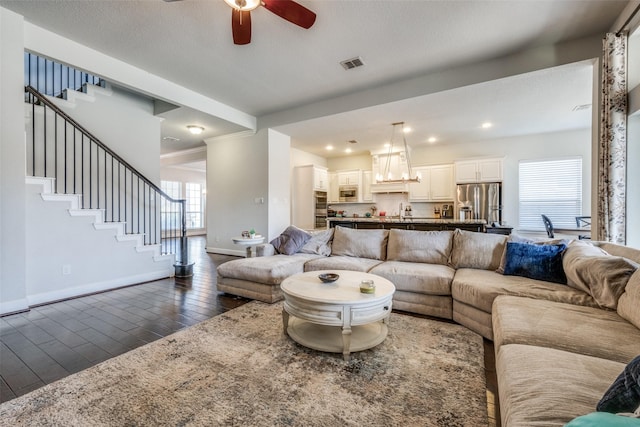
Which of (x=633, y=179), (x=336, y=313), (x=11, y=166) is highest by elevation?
(x=11, y=166)

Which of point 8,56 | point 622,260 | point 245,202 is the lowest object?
point 622,260

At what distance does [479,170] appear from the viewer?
6.77 m

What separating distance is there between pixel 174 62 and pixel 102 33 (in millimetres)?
779

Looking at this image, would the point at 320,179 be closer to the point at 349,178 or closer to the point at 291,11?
the point at 349,178

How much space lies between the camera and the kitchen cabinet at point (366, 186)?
8172 mm

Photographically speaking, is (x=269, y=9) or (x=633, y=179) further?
(x=633, y=179)

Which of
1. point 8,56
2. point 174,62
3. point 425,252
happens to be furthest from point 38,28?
point 425,252

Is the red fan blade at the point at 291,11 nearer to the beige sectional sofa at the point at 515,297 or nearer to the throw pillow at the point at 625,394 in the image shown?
the beige sectional sofa at the point at 515,297

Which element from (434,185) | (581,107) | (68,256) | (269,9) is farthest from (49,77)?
(581,107)

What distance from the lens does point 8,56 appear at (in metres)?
2.83

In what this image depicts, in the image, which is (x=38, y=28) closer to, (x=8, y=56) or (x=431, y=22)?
(x=8, y=56)

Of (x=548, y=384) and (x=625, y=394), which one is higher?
(x=625, y=394)

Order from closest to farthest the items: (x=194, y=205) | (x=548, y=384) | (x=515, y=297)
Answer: (x=548, y=384)
(x=515, y=297)
(x=194, y=205)

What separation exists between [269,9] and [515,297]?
303 cm
